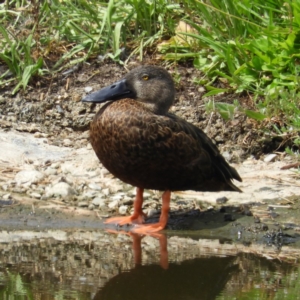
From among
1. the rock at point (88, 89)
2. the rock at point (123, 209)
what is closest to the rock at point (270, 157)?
the rock at point (123, 209)

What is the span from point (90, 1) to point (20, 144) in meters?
2.22

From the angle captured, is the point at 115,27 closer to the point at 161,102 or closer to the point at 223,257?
the point at 161,102

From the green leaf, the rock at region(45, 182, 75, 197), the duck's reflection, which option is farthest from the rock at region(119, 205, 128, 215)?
the green leaf

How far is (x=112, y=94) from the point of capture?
5.59 m

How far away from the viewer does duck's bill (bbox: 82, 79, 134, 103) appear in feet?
18.3

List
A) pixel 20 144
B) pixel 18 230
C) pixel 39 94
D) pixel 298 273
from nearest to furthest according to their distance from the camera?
1. pixel 298 273
2. pixel 18 230
3. pixel 20 144
4. pixel 39 94

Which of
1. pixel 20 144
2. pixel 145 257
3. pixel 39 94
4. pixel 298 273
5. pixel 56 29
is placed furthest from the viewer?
pixel 56 29

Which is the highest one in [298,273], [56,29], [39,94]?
[56,29]

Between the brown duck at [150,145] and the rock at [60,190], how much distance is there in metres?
0.53

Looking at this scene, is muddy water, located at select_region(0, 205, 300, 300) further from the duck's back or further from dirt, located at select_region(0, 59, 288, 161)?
dirt, located at select_region(0, 59, 288, 161)

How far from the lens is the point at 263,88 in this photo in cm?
726

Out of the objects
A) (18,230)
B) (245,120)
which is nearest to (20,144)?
(18,230)

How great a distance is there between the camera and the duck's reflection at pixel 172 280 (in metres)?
3.94

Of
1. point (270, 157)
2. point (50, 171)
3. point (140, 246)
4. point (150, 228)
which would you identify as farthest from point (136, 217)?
point (270, 157)
